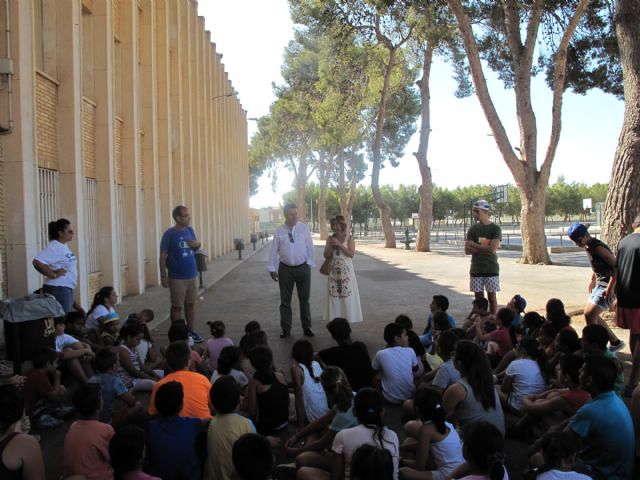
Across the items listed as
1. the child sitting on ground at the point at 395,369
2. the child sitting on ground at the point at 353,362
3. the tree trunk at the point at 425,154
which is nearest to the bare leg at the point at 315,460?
the child sitting on ground at the point at 353,362

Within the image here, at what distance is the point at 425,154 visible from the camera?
3050 centimetres

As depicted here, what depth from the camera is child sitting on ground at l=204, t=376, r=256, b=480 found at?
3.41 meters

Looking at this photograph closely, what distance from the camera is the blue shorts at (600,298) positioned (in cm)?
614

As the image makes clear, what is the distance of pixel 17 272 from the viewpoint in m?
8.28

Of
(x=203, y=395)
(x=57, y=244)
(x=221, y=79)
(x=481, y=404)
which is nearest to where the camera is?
(x=481, y=404)

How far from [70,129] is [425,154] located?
22.8 meters

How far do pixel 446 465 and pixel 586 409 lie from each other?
909 millimetres

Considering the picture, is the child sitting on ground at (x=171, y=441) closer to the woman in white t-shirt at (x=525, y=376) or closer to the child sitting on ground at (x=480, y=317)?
the woman in white t-shirt at (x=525, y=376)

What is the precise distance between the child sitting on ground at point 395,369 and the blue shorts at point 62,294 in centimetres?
391

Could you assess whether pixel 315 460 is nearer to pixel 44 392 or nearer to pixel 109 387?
pixel 109 387

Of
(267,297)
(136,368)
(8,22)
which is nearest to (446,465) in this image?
(136,368)

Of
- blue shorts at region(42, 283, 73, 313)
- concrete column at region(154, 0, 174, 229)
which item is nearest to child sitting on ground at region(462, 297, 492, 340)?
blue shorts at region(42, 283, 73, 313)

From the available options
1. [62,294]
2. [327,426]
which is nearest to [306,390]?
[327,426]

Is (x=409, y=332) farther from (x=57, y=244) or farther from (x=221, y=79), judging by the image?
(x=221, y=79)
